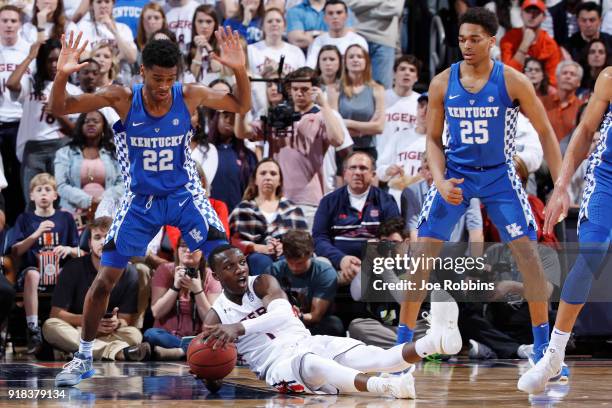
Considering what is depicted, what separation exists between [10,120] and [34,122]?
332 mm

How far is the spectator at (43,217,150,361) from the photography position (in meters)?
8.38

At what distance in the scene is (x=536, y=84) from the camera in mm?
10883

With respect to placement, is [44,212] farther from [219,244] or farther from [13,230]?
[219,244]

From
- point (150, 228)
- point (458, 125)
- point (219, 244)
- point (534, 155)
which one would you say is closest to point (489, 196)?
point (458, 125)

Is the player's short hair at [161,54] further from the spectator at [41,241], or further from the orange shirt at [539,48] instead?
the orange shirt at [539,48]

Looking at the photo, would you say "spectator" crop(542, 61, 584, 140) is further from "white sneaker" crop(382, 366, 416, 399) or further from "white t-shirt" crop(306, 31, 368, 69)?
"white sneaker" crop(382, 366, 416, 399)

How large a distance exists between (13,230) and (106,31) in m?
2.50

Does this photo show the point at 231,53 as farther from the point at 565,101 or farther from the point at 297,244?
the point at 565,101

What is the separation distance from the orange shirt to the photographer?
2.73 meters

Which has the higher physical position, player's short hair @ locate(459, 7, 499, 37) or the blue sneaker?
player's short hair @ locate(459, 7, 499, 37)

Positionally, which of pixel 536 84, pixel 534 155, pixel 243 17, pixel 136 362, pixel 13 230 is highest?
pixel 243 17

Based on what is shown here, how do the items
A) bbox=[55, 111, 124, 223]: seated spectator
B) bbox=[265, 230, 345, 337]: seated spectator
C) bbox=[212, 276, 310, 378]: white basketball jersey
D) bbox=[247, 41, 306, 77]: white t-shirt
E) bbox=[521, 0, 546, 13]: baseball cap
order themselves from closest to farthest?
bbox=[212, 276, 310, 378]: white basketball jersey, bbox=[265, 230, 345, 337]: seated spectator, bbox=[55, 111, 124, 223]: seated spectator, bbox=[247, 41, 306, 77]: white t-shirt, bbox=[521, 0, 546, 13]: baseball cap

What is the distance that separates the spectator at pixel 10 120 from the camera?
995cm

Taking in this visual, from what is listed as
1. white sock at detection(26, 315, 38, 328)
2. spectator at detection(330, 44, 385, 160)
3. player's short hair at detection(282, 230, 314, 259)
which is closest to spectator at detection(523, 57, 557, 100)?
spectator at detection(330, 44, 385, 160)
